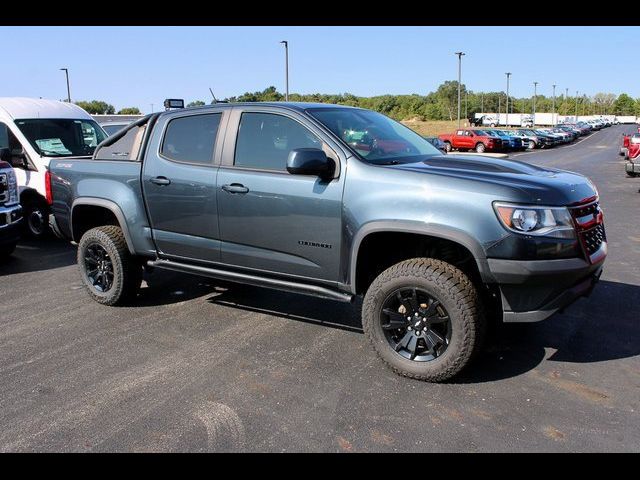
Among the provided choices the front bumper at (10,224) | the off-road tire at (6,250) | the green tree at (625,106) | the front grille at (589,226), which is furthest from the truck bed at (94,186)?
the green tree at (625,106)

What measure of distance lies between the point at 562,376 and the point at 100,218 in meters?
4.61

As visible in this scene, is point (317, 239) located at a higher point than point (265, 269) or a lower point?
higher

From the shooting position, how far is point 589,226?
12.6 feet

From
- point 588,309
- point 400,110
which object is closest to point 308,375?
point 588,309

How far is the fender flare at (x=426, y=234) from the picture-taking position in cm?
359

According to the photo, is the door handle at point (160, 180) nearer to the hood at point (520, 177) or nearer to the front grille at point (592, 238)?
the hood at point (520, 177)

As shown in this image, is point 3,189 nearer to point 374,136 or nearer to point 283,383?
point 374,136

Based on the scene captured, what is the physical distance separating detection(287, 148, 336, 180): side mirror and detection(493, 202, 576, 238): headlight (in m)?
1.21

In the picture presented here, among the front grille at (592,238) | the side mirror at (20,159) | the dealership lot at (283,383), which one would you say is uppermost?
the side mirror at (20,159)

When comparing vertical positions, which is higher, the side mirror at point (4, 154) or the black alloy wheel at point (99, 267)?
the side mirror at point (4, 154)

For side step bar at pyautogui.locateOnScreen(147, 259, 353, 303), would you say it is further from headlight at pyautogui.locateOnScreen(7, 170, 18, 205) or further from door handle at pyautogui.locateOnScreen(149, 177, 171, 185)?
headlight at pyautogui.locateOnScreen(7, 170, 18, 205)

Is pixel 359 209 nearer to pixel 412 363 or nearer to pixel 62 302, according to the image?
pixel 412 363

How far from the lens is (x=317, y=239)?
4.21 meters
